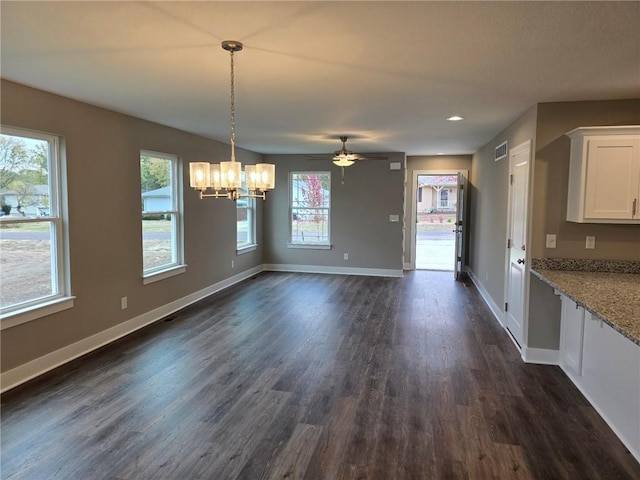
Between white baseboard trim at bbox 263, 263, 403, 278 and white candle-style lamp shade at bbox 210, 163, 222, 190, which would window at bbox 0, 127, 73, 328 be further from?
white baseboard trim at bbox 263, 263, 403, 278

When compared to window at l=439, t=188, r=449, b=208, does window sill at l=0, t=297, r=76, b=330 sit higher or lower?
lower

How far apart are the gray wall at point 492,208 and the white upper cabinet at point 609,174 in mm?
495

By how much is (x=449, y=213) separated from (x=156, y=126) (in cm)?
1465

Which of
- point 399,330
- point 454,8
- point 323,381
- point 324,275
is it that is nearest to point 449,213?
point 324,275

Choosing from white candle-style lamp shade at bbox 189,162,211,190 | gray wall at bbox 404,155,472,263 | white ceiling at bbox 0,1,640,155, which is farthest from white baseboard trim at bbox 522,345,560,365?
gray wall at bbox 404,155,472,263

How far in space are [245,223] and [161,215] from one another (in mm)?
2819

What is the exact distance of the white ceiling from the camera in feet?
6.55

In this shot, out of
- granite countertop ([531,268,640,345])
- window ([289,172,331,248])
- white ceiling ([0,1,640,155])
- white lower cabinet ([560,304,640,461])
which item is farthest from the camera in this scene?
window ([289,172,331,248])

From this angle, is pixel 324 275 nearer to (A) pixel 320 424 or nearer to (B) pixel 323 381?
(B) pixel 323 381

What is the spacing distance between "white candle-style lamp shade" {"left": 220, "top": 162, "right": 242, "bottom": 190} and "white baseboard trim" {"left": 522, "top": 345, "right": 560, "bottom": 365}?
3.12 meters

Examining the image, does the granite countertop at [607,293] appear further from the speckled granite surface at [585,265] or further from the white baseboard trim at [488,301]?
the white baseboard trim at [488,301]

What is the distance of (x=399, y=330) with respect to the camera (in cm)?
481

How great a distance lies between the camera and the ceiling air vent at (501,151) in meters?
5.12

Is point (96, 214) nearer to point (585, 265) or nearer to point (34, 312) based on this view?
point (34, 312)
